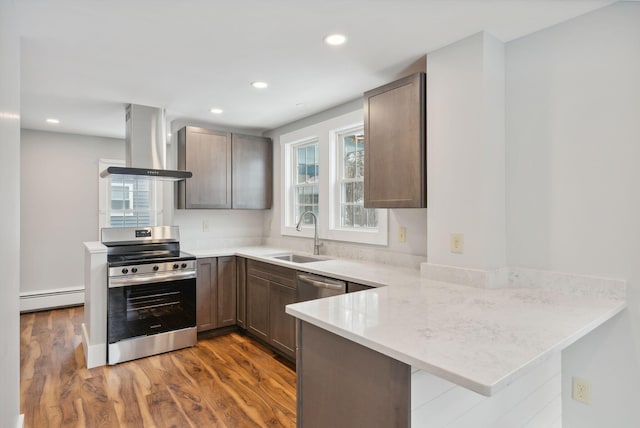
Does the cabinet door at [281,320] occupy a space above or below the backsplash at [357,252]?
below

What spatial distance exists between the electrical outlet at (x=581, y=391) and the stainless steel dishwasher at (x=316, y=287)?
139 centimetres

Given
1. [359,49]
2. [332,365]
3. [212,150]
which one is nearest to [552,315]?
[332,365]

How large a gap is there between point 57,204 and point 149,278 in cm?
262

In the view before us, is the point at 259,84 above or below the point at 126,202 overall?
above

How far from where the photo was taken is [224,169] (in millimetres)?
4223

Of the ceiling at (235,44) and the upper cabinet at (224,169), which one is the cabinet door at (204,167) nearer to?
the upper cabinet at (224,169)

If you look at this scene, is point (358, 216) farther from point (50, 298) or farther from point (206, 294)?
point (50, 298)

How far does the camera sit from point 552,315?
1601mm

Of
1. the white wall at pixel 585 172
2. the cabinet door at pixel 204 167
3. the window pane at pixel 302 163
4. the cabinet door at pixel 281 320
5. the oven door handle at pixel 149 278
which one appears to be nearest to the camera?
the white wall at pixel 585 172

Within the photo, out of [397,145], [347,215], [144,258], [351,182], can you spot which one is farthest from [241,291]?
[397,145]

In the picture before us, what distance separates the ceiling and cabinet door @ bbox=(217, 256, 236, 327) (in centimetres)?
165

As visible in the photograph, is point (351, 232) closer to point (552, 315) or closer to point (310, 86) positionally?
point (310, 86)

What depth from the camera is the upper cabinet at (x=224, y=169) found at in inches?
158

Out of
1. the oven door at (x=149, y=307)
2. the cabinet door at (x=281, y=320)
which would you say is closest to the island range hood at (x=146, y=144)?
the oven door at (x=149, y=307)
